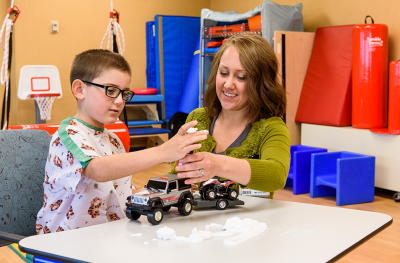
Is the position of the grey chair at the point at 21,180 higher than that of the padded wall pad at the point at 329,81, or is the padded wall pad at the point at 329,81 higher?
the padded wall pad at the point at 329,81

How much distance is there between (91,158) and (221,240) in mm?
452

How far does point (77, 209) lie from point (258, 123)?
26.7 inches

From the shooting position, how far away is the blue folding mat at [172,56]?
5.73 meters

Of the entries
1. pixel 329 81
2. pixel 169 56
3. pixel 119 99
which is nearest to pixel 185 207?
pixel 119 99

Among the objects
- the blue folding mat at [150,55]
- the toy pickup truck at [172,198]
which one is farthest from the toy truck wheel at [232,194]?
the blue folding mat at [150,55]

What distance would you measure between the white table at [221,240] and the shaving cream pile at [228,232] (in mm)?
17

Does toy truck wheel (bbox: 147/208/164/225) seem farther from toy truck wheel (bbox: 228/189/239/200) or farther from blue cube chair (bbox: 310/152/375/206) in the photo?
blue cube chair (bbox: 310/152/375/206)

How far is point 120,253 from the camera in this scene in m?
0.90

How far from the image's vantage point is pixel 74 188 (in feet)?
4.06

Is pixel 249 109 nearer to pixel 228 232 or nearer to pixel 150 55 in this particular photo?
pixel 228 232

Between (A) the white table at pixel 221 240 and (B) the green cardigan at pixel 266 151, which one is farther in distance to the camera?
(B) the green cardigan at pixel 266 151

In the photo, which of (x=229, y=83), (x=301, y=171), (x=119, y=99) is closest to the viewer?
(x=119, y=99)

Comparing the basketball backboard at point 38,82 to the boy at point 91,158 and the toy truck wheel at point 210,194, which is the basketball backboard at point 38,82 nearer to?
the boy at point 91,158

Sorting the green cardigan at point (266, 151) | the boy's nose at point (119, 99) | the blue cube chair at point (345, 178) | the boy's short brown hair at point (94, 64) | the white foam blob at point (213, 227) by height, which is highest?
the boy's short brown hair at point (94, 64)
